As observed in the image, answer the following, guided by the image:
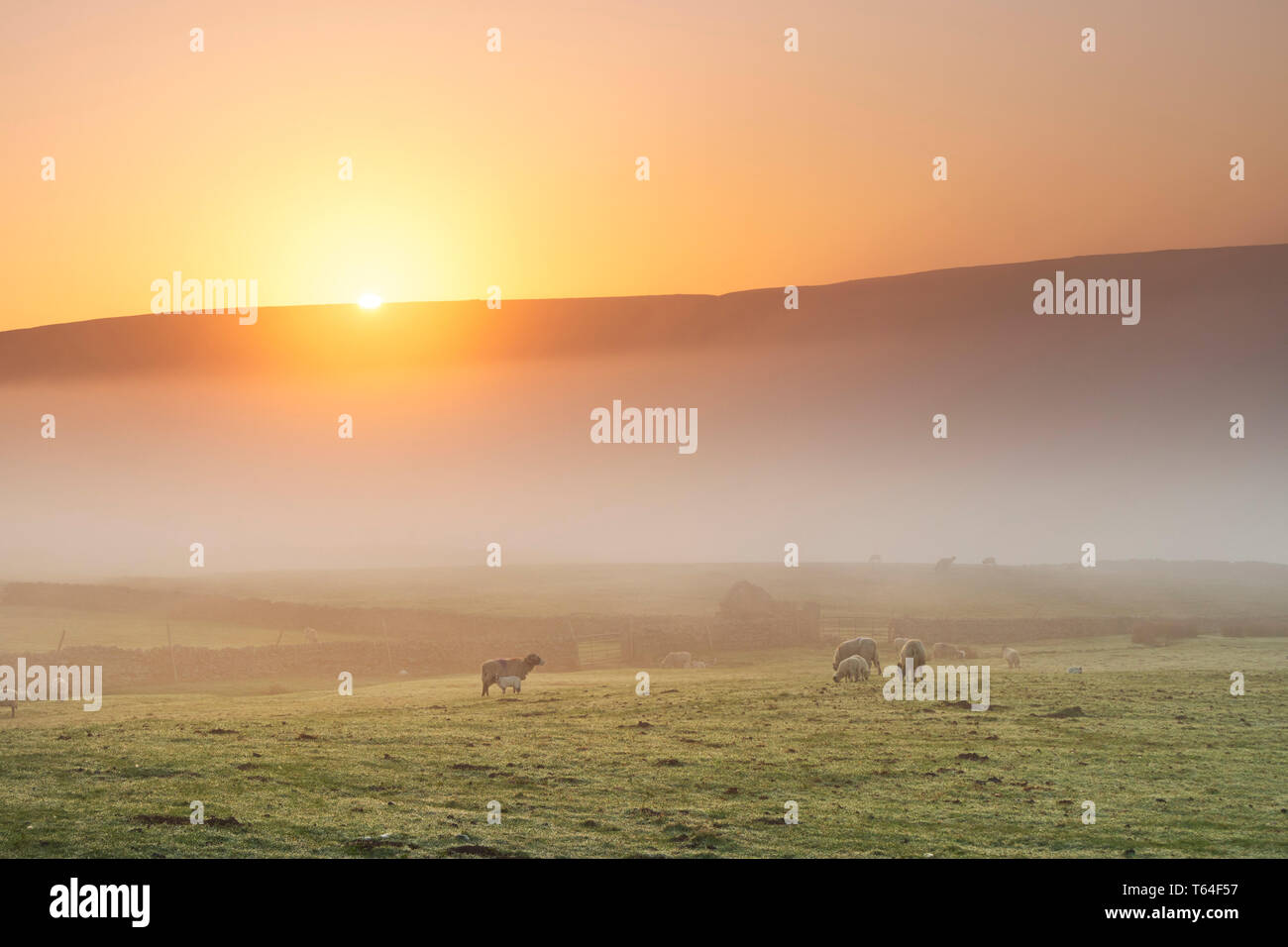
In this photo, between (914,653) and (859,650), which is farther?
(859,650)

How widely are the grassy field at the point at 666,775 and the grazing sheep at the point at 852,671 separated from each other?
186 centimetres

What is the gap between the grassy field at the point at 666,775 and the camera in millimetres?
20219

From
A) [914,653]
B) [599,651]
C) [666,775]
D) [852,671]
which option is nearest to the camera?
[666,775]

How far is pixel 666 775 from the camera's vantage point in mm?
25281

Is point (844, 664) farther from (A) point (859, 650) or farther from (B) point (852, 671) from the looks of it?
(A) point (859, 650)

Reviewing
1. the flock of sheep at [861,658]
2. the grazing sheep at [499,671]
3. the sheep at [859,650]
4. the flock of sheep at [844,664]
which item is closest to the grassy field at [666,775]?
the grazing sheep at [499,671]

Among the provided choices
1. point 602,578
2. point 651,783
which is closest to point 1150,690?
Answer: point 651,783

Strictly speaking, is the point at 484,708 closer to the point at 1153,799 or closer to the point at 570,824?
the point at 570,824

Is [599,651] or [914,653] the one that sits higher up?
[914,653]

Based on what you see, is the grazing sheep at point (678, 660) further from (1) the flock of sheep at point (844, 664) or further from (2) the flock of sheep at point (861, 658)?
(1) the flock of sheep at point (844, 664)

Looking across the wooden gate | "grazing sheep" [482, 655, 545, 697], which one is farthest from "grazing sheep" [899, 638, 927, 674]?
the wooden gate

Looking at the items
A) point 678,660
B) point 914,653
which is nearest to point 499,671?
point 914,653

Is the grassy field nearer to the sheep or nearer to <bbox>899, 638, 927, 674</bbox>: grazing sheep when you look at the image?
the sheep

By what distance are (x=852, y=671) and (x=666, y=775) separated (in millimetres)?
17681
